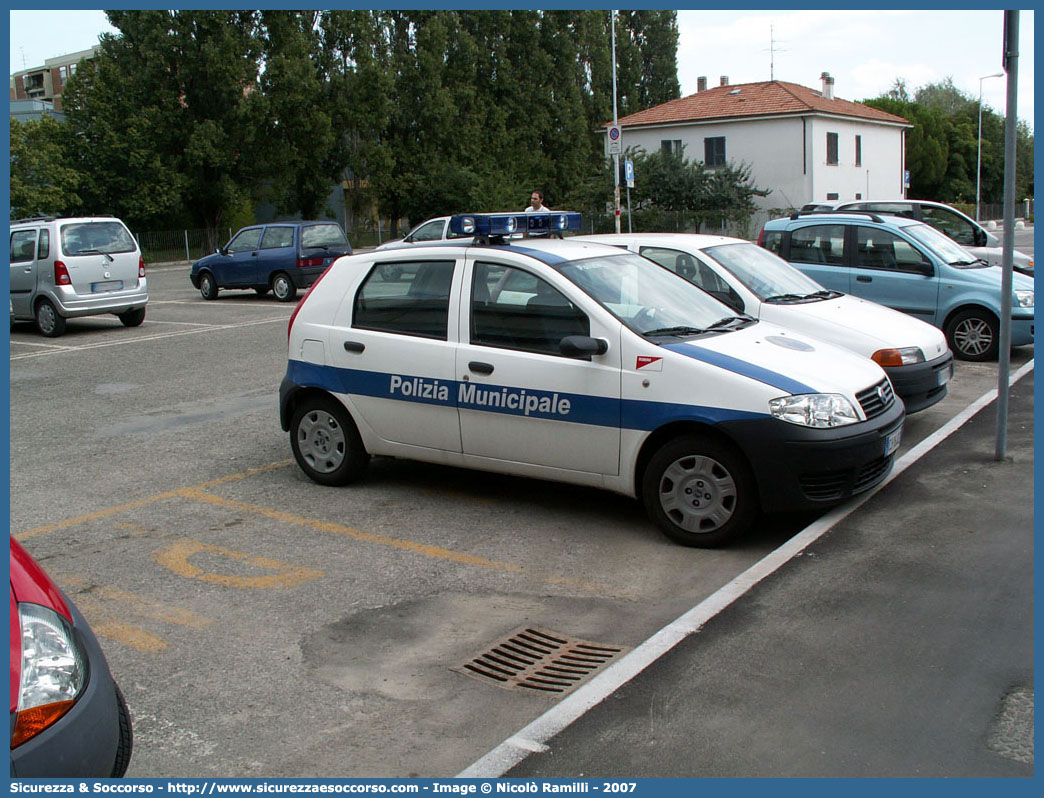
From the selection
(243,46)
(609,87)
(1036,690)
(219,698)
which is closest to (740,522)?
(1036,690)

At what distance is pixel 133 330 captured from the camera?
18.3 metres

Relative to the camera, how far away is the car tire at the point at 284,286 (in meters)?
22.7

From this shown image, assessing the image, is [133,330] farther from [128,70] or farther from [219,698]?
[128,70]

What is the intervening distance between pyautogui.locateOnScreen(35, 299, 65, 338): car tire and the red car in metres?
15.6

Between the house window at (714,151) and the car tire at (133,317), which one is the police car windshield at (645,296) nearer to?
the car tire at (133,317)

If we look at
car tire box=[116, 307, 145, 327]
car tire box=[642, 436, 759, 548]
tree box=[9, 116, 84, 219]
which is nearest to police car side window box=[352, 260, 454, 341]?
car tire box=[642, 436, 759, 548]

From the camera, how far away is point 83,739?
9.21 ft

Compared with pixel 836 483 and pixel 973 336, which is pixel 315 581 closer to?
pixel 836 483

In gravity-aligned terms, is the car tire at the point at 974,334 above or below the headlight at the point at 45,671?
above

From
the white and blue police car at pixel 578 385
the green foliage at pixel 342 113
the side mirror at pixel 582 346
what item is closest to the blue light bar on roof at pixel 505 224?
the white and blue police car at pixel 578 385

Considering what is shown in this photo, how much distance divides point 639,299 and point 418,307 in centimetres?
146

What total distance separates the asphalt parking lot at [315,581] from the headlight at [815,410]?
0.80 meters

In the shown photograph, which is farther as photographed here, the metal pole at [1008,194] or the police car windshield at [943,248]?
the police car windshield at [943,248]

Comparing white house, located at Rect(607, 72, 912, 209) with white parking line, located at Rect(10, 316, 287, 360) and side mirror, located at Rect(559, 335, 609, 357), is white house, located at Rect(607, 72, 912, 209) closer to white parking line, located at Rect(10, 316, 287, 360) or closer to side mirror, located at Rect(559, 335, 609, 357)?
white parking line, located at Rect(10, 316, 287, 360)
